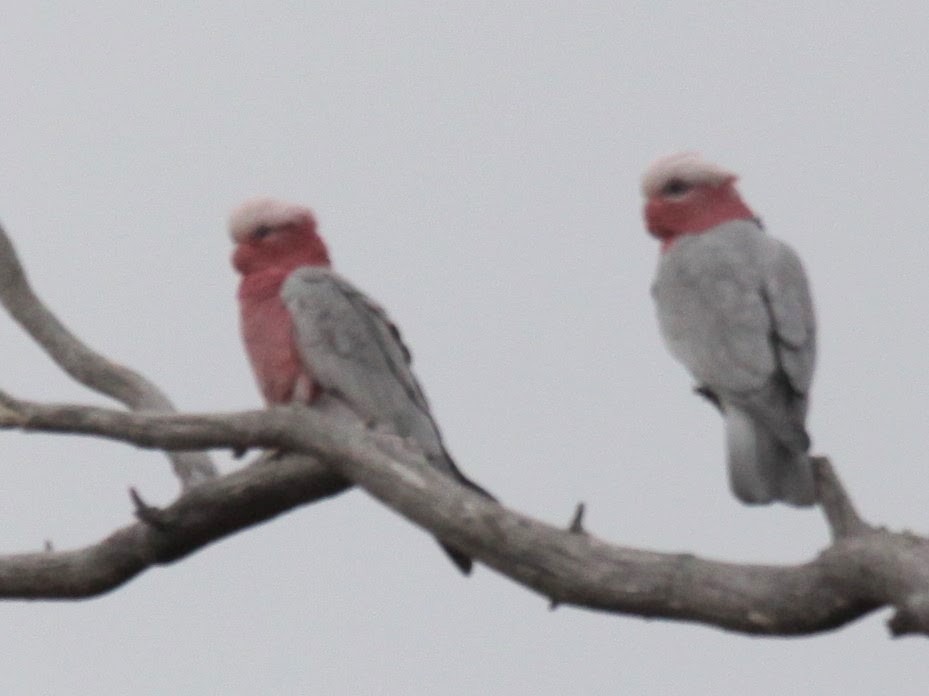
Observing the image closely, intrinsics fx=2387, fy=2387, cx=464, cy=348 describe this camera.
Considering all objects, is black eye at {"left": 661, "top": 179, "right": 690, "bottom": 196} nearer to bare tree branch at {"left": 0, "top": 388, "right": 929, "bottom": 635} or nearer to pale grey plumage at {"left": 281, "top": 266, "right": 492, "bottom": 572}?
pale grey plumage at {"left": 281, "top": 266, "right": 492, "bottom": 572}

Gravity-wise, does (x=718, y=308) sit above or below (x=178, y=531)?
above

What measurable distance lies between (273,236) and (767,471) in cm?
287

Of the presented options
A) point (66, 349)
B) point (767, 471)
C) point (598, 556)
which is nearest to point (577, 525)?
point (598, 556)

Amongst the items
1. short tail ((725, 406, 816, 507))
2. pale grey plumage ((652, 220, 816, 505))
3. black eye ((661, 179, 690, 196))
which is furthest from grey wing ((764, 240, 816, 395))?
black eye ((661, 179, 690, 196))

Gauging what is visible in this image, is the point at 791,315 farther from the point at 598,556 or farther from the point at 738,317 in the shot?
the point at 598,556

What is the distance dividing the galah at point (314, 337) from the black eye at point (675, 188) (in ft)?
4.65

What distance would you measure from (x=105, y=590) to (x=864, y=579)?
10.1ft

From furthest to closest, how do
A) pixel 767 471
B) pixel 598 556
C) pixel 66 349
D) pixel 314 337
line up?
pixel 314 337 < pixel 66 349 < pixel 767 471 < pixel 598 556

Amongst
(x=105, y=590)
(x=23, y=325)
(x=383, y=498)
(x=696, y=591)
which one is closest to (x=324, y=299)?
(x=23, y=325)

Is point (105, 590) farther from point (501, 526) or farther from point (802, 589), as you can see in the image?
point (802, 589)

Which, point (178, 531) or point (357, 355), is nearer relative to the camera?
point (178, 531)

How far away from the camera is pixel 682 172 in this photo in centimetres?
1057

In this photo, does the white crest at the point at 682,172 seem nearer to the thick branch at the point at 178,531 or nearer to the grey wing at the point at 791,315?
the grey wing at the point at 791,315

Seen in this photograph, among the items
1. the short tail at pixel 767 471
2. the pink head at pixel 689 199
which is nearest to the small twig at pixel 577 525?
the short tail at pixel 767 471
